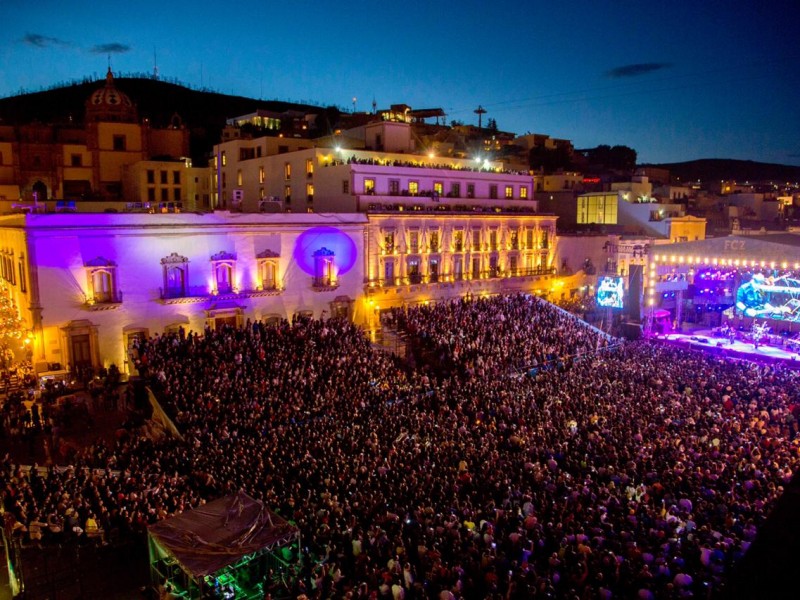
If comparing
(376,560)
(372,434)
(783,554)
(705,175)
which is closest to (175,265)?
(372,434)

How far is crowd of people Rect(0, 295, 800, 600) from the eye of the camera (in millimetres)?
11766

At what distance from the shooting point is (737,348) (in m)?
31.5

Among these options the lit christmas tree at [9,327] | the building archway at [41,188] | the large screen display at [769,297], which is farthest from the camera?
the building archway at [41,188]

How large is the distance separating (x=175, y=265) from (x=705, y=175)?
391 ft

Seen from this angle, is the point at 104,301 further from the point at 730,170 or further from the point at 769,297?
the point at 730,170

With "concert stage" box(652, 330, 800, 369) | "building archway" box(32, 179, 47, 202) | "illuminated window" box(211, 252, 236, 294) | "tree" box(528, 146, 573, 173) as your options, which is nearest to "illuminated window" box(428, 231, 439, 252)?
"illuminated window" box(211, 252, 236, 294)

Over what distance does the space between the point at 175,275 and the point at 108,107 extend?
33035 mm

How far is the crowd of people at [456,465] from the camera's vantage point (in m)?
11.8

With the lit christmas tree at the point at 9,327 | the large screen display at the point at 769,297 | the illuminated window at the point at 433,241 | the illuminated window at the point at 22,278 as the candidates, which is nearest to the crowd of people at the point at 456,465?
the lit christmas tree at the point at 9,327

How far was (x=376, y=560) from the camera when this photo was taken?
1225 cm

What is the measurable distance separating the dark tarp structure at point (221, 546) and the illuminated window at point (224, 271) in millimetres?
17247

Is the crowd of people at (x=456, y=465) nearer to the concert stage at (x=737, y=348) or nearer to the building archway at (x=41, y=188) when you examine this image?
the concert stage at (x=737, y=348)

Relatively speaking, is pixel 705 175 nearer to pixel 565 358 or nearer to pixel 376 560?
pixel 565 358

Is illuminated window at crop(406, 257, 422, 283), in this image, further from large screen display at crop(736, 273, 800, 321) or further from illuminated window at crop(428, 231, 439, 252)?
large screen display at crop(736, 273, 800, 321)
